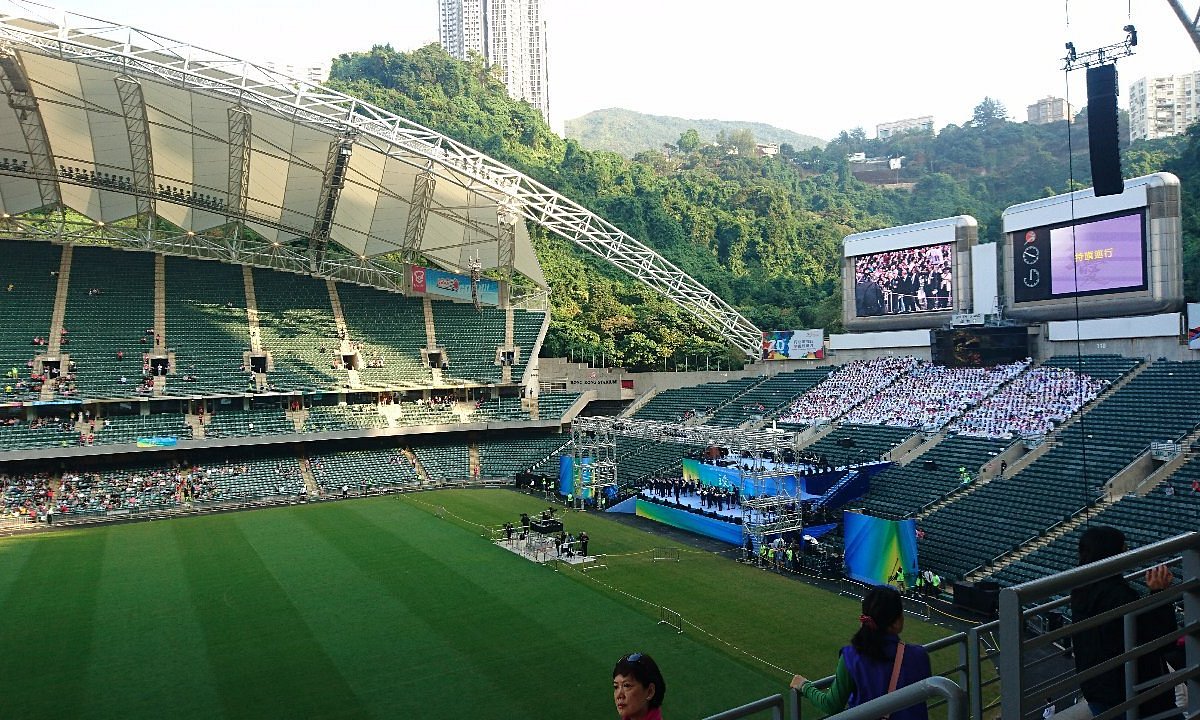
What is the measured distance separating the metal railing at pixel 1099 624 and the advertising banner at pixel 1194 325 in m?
31.5

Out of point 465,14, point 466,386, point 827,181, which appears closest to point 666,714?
point 466,386

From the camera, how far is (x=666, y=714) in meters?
13.3

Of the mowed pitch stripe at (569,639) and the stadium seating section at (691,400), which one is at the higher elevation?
the stadium seating section at (691,400)

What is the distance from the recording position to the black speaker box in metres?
13.4

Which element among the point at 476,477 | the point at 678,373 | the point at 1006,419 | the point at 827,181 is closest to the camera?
the point at 1006,419

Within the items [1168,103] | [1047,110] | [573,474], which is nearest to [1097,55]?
[573,474]

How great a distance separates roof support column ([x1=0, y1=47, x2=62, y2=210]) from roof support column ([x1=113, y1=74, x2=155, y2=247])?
3.27 m

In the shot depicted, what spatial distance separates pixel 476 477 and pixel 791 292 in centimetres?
3000

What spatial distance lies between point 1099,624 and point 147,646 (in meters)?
18.6

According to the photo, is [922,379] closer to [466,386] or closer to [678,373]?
[678,373]

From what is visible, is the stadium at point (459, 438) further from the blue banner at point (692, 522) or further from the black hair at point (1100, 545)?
the black hair at point (1100, 545)

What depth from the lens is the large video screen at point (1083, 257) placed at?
30.4 metres

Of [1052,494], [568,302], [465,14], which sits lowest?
[1052,494]

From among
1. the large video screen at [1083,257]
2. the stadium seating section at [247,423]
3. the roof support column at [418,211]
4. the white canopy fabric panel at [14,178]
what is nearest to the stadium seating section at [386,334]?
the roof support column at [418,211]
